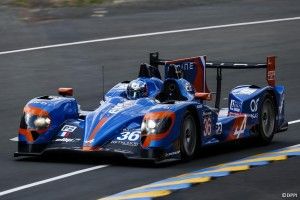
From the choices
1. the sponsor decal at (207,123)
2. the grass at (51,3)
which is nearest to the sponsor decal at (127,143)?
the sponsor decal at (207,123)

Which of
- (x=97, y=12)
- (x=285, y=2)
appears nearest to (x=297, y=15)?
(x=285, y=2)

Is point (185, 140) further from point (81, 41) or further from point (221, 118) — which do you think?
point (81, 41)

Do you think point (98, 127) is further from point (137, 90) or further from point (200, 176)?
point (200, 176)

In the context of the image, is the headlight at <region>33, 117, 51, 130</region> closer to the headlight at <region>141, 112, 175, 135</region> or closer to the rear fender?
the headlight at <region>141, 112, 175, 135</region>

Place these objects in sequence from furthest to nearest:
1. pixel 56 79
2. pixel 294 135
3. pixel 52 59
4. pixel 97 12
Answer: pixel 97 12 → pixel 52 59 → pixel 56 79 → pixel 294 135

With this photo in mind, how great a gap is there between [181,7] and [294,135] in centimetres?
1282

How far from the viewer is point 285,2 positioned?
31984 mm

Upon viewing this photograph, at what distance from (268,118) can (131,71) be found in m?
7.34

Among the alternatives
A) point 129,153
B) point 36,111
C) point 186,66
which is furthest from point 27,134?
point 186,66

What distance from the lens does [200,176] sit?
14188 mm

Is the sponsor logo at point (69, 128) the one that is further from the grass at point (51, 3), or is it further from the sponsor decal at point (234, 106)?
the grass at point (51, 3)

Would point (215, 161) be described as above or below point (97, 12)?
below

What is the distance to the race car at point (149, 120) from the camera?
592 inches

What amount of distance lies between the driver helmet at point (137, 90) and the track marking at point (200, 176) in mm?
1658
